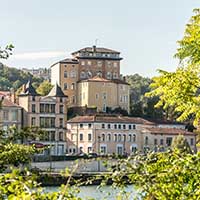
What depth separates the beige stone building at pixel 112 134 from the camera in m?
76.4

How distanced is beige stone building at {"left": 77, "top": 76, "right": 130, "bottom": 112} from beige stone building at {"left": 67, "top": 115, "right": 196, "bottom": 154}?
27.3 feet

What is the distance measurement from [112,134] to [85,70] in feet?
56.2

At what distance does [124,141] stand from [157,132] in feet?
12.0

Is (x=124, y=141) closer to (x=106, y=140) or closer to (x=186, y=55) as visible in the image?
(x=106, y=140)

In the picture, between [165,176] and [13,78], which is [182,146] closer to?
[165,176]

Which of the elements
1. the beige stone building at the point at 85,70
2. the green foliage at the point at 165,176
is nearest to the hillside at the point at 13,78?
the beige stone building at the point at 85,70

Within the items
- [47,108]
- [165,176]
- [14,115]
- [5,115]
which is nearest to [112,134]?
[47,108]

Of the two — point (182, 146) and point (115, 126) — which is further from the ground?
point (182, 146)

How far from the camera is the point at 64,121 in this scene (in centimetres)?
7600


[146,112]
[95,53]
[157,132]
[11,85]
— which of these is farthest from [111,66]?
[11,85]

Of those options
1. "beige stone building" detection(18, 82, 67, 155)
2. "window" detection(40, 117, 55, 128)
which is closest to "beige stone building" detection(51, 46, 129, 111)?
"beige stone building" detection(18, 82, 67, 155)

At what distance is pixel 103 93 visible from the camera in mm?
87438

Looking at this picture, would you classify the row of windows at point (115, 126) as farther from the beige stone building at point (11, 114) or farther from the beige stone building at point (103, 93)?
the beige stone building at point (103, 93)

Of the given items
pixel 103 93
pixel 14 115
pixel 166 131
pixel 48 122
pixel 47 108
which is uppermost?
pixel 103 93
